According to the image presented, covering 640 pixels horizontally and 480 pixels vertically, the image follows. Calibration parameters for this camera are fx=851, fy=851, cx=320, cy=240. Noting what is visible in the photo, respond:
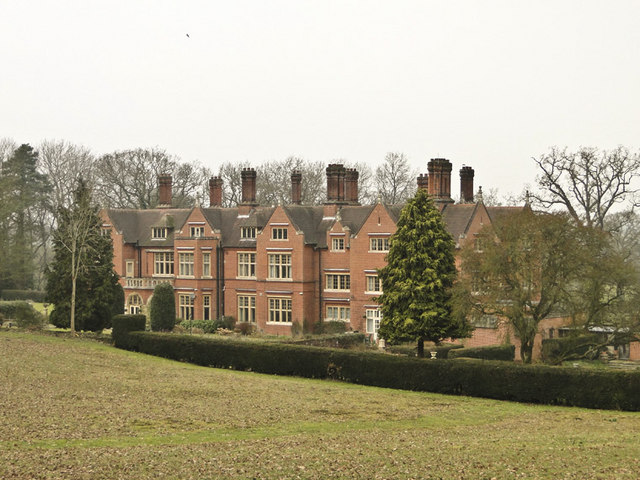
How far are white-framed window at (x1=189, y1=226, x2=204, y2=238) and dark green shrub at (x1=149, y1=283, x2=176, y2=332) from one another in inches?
278

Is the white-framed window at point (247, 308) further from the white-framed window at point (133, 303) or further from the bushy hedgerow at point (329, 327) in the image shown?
the white-framed window at point (133, 303)

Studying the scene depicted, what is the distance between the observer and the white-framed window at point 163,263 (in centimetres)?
6006

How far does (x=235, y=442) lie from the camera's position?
2055 centimetres

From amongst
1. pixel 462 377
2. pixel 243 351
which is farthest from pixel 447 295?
pixel 243 351

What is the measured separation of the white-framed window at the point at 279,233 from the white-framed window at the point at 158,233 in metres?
10.6

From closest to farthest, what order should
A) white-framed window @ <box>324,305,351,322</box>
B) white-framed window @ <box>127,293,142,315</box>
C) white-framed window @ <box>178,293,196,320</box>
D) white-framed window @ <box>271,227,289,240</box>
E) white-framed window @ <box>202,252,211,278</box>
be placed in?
white-framed window @ <box>324,305,351,322</box> → white-framed window @ <box>271,227,289,240</box> → white-framed window @ <box>202,252,211,278</box> → white-framed window @ <box>178,293,196,320</box> → white-framed window @ <box>127,293,142,315</box>

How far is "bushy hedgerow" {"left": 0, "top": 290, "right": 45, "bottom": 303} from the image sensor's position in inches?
2911

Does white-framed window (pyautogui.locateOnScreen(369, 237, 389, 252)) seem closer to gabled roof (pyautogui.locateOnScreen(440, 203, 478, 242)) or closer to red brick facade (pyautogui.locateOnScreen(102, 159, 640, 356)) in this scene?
red brick facade (pyautogui.locateOnScreen(102, 159, 640, 356))

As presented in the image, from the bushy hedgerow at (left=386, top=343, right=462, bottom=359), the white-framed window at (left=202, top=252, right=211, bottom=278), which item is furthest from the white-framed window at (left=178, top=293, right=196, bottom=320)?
the bushy hedgerow at (left=386, top=343, right=462, bottom=359)

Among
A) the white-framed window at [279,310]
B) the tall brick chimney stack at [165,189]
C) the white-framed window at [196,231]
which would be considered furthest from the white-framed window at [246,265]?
the tall brick chimney stack at [165,189]

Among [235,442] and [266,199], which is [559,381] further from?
[266,199]

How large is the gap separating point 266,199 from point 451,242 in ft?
183

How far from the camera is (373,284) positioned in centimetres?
5053

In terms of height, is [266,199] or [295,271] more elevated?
[266,199]
